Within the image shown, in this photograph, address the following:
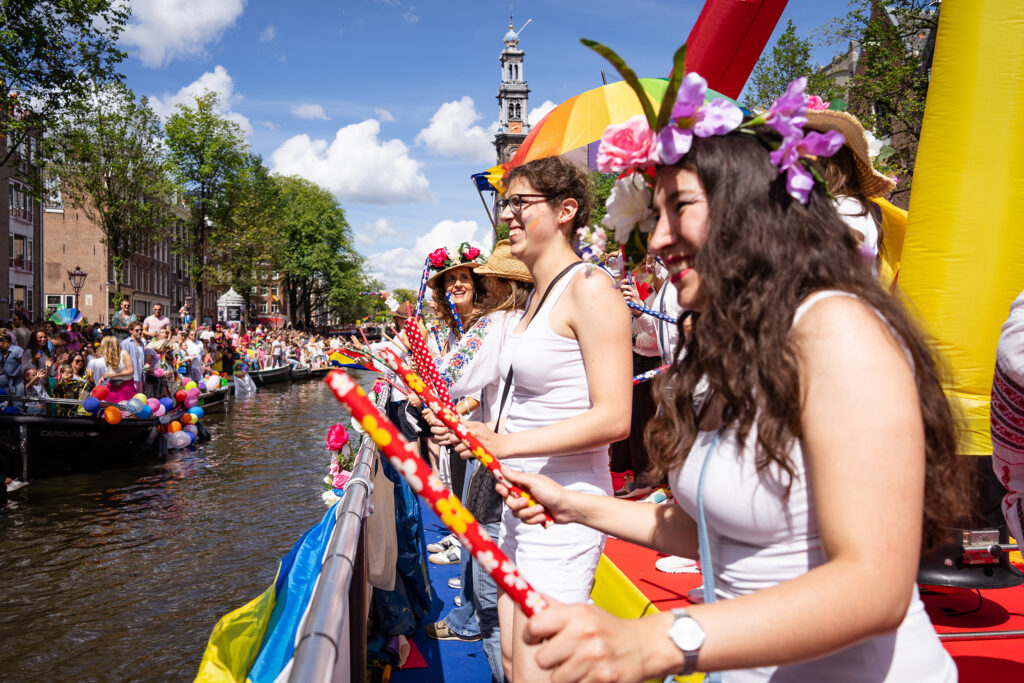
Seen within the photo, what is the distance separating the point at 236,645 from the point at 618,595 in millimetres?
1768

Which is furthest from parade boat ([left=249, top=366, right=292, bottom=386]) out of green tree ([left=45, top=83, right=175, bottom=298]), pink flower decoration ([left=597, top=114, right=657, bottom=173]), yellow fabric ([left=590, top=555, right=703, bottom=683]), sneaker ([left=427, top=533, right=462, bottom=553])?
pink flower decoration ([left=597, top=114, right=657, bottom=173])

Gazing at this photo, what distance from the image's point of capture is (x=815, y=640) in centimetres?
98

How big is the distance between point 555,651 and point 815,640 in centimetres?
34

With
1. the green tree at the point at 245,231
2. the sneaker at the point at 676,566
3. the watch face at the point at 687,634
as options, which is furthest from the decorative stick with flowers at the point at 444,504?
the green tree at the point at 245,231

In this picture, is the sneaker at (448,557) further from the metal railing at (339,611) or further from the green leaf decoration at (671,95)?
the green leaf decoration at (671,95)

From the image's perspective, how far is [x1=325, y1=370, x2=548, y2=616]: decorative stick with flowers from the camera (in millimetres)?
1037

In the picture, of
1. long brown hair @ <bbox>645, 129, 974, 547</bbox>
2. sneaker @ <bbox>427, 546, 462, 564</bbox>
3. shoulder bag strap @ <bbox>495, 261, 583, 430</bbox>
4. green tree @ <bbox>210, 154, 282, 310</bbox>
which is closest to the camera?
long brown hair @ <bbox>645, 129, 974, 547</bbox>

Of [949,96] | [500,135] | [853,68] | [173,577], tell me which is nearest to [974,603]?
[949,96]

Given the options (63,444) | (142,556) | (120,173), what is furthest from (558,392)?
(120,173)

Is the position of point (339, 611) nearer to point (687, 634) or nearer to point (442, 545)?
point (687, 634)

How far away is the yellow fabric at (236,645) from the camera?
82.3 inches

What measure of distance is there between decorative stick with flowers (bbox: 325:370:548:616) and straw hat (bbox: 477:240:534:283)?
315 cm

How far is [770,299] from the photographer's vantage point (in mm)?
1170

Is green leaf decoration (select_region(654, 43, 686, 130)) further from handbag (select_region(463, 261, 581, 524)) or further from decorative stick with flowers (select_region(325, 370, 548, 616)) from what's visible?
handbag (select_region(463, 261, 581, 524))
